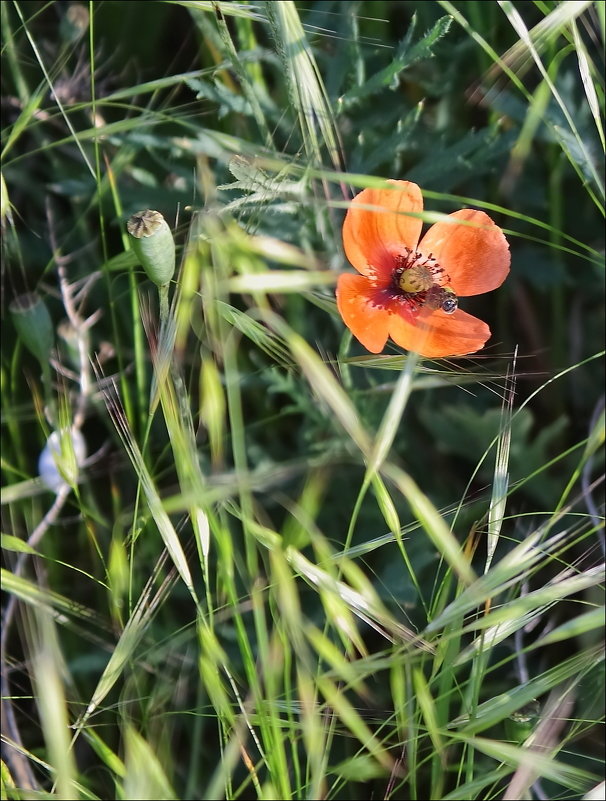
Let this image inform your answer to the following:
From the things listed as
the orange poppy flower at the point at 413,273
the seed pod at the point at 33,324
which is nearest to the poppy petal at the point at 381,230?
the orange poppy flower at the point at 413,273

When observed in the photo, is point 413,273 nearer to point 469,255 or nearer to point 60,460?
point 469,255

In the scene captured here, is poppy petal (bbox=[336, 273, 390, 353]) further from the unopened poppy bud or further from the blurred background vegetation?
the unopened poppy bud

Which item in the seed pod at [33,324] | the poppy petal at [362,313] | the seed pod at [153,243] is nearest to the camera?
the seed pod at [153,243]

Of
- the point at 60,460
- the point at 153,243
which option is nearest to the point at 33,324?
the point at 60,460

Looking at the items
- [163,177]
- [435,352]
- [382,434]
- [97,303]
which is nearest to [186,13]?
[163,177]

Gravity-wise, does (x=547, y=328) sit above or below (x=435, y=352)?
below

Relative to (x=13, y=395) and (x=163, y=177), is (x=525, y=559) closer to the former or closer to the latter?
→ (x=13, y=395)

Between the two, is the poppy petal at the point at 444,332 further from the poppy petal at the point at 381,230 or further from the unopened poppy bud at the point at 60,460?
the unopened poppy bud at the point at 60,460
